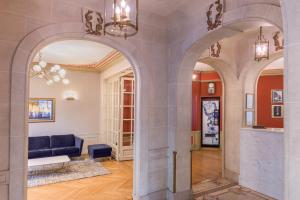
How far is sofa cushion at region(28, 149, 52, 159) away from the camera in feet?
18.4

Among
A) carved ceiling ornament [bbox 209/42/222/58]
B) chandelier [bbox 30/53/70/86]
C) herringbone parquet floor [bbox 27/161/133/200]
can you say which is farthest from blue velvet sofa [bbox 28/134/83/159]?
carved ceiling ornament [bbox 209/42/222/58]

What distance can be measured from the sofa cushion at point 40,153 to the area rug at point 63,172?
1.71ft

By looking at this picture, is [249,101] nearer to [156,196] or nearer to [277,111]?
[156,196]

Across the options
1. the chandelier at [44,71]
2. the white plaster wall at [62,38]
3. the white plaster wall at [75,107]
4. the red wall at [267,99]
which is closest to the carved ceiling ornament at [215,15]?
the white plaster wall at [62,38]

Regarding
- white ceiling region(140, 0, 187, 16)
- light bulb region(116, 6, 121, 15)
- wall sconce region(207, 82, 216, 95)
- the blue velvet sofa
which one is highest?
white ceiling region(140, 0, 187, 16)

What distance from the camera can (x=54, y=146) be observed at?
6.36m

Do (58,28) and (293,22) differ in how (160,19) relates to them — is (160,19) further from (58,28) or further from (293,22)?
(293,22)

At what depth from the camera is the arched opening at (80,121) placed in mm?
4566

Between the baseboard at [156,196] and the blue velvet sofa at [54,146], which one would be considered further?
the blue velvet sofa at [54,146]

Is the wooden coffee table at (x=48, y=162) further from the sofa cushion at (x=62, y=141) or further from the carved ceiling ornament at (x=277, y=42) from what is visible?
the carved ceiling ornament at (x=277, y=42)

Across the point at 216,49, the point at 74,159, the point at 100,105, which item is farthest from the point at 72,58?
the point at 216,49

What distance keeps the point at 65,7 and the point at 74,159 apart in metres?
4.92

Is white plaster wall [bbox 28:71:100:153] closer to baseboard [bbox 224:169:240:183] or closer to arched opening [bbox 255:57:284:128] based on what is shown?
baseboard [bbox 224:169:240:183]

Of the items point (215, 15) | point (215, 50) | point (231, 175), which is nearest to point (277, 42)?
point (215, 50)
